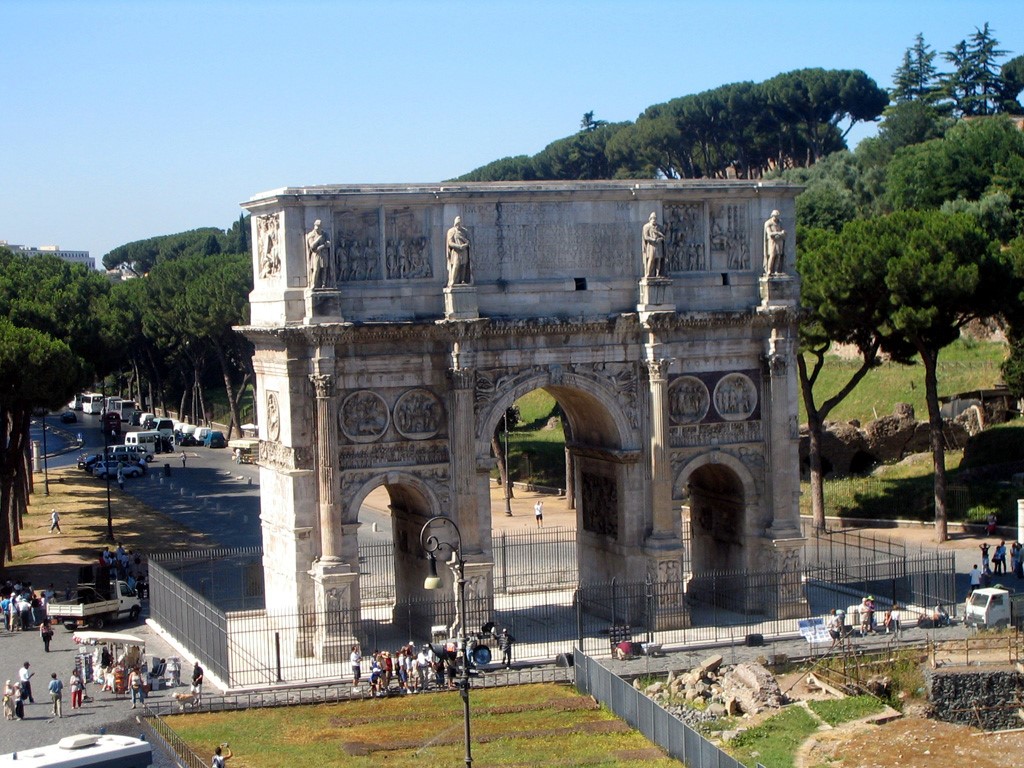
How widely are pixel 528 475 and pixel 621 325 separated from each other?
1334 inches

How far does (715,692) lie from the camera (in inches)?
1362

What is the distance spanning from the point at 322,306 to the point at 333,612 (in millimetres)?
7441

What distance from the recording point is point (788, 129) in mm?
123562

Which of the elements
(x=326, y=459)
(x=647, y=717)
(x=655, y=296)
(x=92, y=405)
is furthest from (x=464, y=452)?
(x=92, y=405)

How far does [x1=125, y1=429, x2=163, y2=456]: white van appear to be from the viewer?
305 ft

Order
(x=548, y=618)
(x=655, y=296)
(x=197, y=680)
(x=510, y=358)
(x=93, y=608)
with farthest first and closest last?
(x=93, y=608) < (x=548, y=618) < (x=655, y=296) < (x=510, y=358) < (x=197, y=680)

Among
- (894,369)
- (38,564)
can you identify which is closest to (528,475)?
(894,369)

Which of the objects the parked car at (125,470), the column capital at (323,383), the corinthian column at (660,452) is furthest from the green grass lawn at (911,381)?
the parked car at (125,470)

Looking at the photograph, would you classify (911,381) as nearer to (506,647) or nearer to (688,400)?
(688,400)

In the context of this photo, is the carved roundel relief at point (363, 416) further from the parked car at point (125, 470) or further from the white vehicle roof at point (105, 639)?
the parked car at point (125, 470)

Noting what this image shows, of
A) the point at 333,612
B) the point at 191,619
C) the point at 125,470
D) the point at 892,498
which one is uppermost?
the point at 125,470

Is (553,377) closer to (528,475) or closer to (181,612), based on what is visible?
(181,612)

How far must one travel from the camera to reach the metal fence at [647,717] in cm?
2902

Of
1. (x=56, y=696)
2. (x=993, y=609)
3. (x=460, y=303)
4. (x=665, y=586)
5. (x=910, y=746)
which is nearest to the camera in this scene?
(x=910, y=746)
